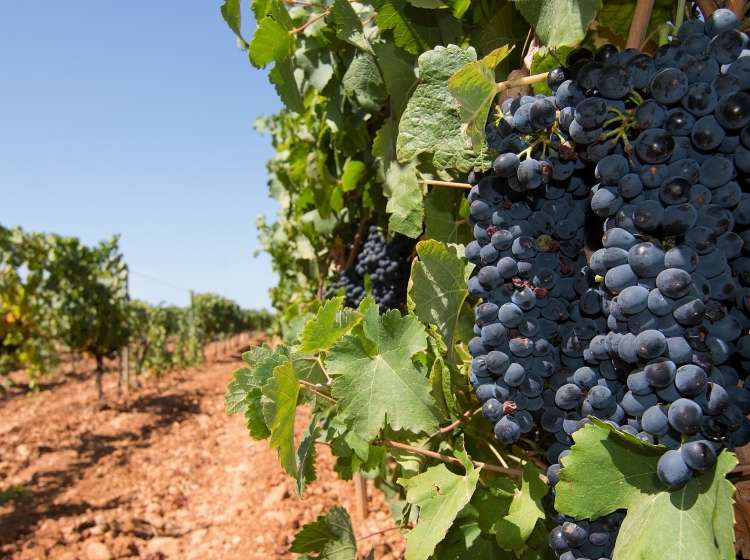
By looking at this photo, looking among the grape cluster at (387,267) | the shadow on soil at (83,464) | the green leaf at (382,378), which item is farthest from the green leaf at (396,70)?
the shadow on soil at (83,464)

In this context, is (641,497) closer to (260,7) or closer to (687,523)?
(687,523)

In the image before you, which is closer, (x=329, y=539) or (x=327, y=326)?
(x=327, y=326)

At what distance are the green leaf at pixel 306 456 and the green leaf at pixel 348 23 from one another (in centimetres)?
118

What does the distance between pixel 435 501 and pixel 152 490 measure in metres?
7.63

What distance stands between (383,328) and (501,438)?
41 centimetres

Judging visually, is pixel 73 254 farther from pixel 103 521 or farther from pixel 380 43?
pixel 380 43

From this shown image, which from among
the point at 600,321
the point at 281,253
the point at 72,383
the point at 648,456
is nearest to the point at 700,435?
the point at 648,456

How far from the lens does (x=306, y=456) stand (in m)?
1.63

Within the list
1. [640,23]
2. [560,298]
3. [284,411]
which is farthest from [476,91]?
[284,411]

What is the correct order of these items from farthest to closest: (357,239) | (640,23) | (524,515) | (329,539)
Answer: (357,239) → (329,539) → (524,515) → (640,23)

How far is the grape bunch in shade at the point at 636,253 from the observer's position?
0.92 meters

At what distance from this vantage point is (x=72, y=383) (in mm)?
18453

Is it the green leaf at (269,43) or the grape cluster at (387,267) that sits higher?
the green leaf at (269,43)

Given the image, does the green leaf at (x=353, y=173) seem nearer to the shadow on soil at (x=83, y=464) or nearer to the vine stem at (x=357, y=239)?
the vine stem at (x=357, y=239)
